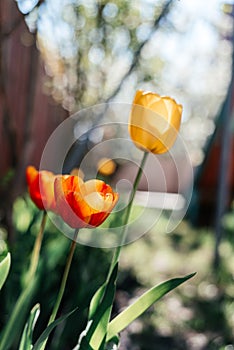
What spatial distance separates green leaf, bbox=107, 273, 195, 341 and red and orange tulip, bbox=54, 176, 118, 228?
15 centimetres

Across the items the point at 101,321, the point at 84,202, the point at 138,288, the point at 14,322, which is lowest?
the point at 138,288

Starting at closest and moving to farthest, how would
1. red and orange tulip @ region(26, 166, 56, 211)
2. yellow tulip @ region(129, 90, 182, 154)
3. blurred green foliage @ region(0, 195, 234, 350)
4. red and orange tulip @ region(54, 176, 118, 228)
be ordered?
red and orange tulip @ region(54, 176, 118, 228) < yellow tulip @ region(129, 90, 182, 154) < red and orange tulip @ region(26, 166, 56, 211) < blurred green foliage @ region(0, 195, 234, 350)

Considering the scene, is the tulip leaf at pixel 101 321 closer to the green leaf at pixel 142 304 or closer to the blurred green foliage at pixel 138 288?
the green leaf at pixel 142 304

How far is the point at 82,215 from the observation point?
3.17 ft

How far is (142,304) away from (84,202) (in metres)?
0.21

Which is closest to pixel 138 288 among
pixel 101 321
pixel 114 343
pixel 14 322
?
pixel 14 322

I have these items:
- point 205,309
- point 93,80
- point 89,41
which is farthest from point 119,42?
point 205,309

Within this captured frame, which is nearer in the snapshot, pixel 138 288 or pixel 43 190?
pixel 43 190

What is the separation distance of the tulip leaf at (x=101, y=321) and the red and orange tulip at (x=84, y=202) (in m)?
Result: 0.13

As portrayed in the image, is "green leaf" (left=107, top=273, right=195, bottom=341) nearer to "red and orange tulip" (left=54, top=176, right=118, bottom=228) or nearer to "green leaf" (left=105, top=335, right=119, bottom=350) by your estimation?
"green leaf" (left=105, top=335, right=119, bottom=350)

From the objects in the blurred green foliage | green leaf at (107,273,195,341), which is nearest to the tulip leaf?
green leaf at (107,273,195,341)

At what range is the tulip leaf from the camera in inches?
39.1

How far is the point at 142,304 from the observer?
3.32 ft

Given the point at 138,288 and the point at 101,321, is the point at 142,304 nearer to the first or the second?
the point at 101,321
